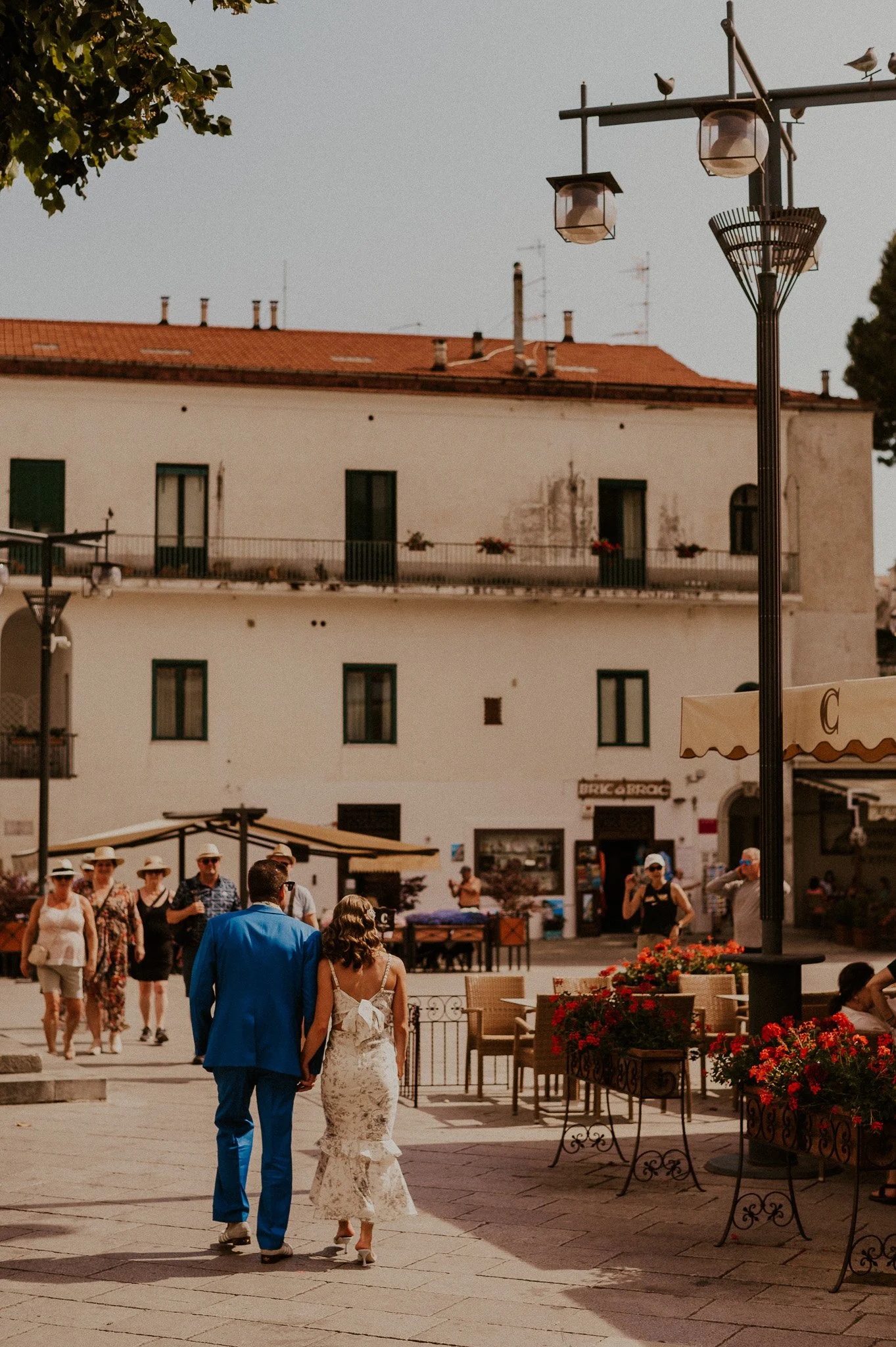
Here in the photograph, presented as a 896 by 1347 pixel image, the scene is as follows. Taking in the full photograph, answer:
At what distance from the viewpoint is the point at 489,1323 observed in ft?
22.4

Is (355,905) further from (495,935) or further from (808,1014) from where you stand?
(495,935)

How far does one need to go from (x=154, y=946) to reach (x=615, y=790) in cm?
2020

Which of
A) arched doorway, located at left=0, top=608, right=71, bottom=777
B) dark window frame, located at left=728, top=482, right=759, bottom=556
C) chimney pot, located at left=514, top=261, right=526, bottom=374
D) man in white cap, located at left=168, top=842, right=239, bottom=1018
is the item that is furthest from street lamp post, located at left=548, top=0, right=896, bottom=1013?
chimney pot, located at left=514, top=261, right=526, bottom=374

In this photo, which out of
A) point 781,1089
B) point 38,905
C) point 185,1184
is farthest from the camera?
point 38,905

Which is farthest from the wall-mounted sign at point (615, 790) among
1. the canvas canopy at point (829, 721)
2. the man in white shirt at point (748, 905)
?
the canvas canopy at point (829, 721)

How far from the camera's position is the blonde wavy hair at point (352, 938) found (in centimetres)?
793

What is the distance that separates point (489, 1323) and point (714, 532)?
31318mm

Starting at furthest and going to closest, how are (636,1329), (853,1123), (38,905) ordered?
(38,905)
(853,1123)
(636,1329)

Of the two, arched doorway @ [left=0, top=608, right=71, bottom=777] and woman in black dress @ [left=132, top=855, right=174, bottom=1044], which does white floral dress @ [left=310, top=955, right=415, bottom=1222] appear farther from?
arched doorway @ [left=0, top=608, right=71, bottom=777]

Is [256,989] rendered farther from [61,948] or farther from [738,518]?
[738,518]

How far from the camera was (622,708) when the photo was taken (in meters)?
36.4

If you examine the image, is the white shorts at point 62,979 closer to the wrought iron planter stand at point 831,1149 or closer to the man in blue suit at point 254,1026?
Result: the man in blue suit at point 254,1026

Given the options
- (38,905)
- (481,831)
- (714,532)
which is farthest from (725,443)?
(38,905)

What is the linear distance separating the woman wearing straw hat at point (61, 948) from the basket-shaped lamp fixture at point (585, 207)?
7636mm
